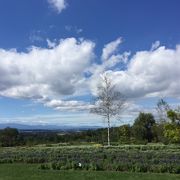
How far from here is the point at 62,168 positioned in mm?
20531

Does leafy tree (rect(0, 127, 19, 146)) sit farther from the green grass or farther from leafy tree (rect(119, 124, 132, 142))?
the green grass

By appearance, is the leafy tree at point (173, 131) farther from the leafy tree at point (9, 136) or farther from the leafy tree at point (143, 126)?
the leafy tree at point (9, 136)

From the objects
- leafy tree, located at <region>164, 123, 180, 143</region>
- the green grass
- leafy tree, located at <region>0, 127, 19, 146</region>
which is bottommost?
the green grass

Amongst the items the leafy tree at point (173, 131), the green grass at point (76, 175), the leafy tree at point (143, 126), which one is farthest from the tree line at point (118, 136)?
the green grass at point (76, 175)

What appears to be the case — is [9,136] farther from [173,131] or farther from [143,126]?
[173,131]

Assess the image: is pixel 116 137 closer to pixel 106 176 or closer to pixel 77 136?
pixel 77 136

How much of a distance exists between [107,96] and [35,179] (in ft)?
99.1

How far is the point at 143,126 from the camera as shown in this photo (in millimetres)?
73875

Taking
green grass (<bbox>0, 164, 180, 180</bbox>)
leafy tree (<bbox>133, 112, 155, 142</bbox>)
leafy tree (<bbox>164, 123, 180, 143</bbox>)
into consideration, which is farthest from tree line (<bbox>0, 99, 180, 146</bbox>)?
green grass (<bbox>0, 164, 180, 180</bbox>)

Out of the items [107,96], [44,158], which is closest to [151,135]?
[107,96]

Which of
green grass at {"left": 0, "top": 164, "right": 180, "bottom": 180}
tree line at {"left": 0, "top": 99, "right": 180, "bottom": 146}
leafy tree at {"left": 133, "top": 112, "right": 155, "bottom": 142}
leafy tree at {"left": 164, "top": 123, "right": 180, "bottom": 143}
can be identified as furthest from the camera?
leafy tree at {"left": 133, "top": 112, "right": 155, "bottom": 142}

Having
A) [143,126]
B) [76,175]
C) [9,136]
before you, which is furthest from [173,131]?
[9,136]

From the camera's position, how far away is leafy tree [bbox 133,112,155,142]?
236 feet

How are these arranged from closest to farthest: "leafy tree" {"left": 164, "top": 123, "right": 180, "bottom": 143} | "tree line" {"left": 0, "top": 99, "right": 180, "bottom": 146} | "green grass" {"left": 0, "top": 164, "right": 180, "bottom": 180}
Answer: "green grass" {"left": 0, "top": 164, "right": 180, "bottom": 180} < "leafy tree" {"left": 164, "top": 123, "right": 180, "bottom": 143} < "tree line" {"left": 0, "top": 99, "right": 180, "bottom": 146}
